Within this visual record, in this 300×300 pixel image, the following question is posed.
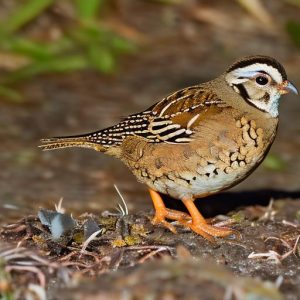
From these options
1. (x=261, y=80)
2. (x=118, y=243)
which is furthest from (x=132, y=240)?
(x=261, y=80)

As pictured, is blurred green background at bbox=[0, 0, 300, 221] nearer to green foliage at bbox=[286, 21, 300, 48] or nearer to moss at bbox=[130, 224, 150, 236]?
green foliage at bbox=[286, 21, 300, 48]

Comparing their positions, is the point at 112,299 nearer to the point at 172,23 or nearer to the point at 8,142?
the point at 8,142

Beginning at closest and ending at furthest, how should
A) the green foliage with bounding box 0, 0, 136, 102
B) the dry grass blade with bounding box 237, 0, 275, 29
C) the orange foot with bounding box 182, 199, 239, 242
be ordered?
the orange foot with bounding box 182, 199, 239, 242 → the green foliage with bounding box 0, 0, 136, 102 → the dry grass blade with bounding box 237, 0, 275, 29

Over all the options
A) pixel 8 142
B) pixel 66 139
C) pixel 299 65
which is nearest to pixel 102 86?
pixel 8 142

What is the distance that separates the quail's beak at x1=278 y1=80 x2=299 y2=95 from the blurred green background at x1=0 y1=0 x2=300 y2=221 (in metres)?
2.66

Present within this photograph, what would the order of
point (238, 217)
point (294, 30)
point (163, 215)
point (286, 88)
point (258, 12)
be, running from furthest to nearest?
point (258, 12)
point (294, 30)
point (238, 217)
point (163, 215)
point (286, 88)

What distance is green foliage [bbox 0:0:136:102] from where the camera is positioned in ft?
36.9

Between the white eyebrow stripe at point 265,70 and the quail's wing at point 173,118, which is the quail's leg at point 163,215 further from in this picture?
the white eyebrow stripe at point 265,70

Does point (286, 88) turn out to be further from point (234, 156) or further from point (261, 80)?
point (234, 156)

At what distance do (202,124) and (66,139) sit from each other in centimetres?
117

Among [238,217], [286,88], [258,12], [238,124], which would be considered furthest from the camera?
[258,12]

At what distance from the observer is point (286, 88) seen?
6.22m

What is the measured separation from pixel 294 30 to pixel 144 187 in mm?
3836

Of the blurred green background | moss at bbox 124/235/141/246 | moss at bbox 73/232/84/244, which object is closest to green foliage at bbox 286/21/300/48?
the blurred green background
